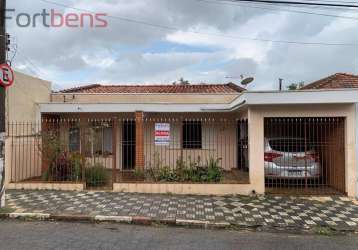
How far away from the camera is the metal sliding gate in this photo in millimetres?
10102

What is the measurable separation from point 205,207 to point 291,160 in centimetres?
314

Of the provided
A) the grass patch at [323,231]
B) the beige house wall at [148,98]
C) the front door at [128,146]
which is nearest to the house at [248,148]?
the front door at [128,146]

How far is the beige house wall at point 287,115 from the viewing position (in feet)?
32.3

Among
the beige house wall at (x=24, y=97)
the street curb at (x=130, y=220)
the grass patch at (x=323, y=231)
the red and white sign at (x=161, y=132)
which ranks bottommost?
the grass patch at (x=323, y=231)

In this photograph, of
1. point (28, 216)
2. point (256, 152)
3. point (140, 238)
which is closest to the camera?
point (140, 238)

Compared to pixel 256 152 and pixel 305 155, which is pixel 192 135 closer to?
pixel 256 152

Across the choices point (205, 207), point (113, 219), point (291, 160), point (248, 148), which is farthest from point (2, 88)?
point (291, 160)

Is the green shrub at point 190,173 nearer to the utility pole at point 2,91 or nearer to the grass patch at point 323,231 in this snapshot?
the grass patch at point 323,231

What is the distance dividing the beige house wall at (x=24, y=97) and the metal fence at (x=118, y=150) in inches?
13.1

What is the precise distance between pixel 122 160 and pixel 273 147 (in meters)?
5.87

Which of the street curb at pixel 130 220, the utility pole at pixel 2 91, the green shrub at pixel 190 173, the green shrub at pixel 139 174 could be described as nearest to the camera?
the street curb at pixel 130 220

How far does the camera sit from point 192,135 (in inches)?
585

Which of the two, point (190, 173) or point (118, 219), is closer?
point (118, 219)

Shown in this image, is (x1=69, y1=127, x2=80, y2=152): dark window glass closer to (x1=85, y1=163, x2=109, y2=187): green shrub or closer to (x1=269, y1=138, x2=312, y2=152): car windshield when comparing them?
(x1=85, y1=163, x2=109, y2=187): green shrub
